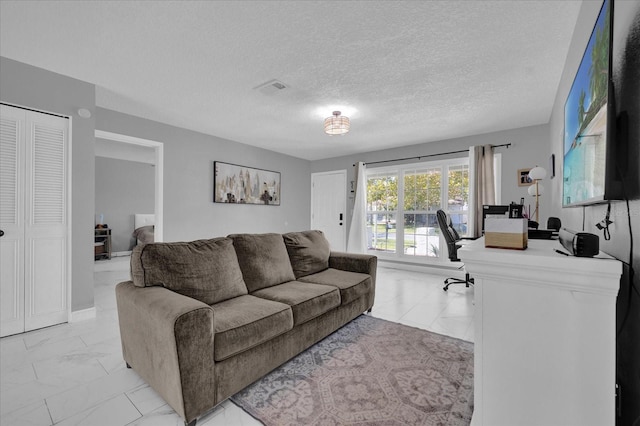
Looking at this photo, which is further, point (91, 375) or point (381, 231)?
point (381, 231)

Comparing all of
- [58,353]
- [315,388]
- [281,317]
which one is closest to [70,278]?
[58,353]

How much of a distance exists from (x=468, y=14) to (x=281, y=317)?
2349 millimetres

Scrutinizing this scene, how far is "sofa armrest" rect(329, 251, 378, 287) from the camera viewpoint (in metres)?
2.94

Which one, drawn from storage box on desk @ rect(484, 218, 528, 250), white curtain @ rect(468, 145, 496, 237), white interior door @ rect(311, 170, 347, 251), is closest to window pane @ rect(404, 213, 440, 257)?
white curtain @ rect(468, 145, 496, 237)

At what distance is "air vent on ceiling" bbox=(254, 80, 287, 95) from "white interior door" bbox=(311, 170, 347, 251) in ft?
10.9

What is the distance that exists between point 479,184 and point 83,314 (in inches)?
208

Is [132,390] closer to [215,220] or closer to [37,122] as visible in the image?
[37,122]

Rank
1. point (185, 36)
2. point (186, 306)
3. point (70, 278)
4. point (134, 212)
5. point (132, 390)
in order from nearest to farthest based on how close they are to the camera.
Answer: point (186, 306) < point (132, 390) < point (185, 36) < point (70, 278) < point (134, 212)

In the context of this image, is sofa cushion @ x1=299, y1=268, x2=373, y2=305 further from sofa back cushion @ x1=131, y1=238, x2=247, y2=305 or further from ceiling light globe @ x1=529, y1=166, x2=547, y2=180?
ceiling light globe @ x1=529, y1=166, x2=547, y2=180

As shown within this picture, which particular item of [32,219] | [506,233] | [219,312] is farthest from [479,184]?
[32,219]

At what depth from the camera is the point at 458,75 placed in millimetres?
2582

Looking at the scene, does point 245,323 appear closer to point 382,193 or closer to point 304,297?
point 304,297

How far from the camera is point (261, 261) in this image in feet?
7.92

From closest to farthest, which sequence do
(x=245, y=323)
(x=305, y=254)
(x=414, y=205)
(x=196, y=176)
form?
(x=245, y=323) < (x=305, y=254) < (x=196, y=176) < (x=414, y=205)
